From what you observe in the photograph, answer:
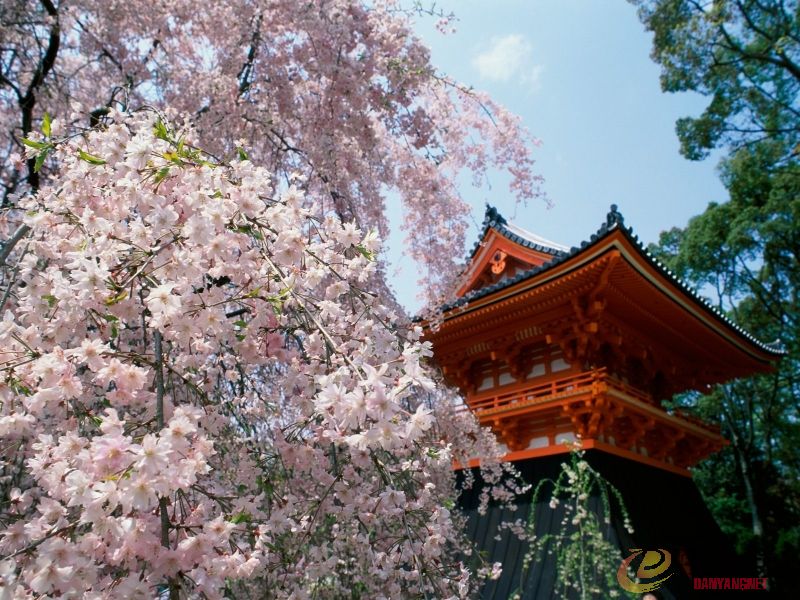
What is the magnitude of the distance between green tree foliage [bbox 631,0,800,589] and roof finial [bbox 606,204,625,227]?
842 cm

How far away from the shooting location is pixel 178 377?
82.6 inches

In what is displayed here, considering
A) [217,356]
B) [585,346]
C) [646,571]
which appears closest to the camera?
[217,356]

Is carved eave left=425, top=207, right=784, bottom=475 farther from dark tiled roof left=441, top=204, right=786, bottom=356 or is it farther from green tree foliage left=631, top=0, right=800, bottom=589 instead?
green tree foliage left=631, top=0, right=800, bottom=589

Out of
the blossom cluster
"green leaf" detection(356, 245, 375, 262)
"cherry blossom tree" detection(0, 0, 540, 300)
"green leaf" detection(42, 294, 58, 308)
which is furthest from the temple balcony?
"green leaf" detection(42, 294, 58, 308)

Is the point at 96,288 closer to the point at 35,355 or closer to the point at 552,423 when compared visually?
the point at 35,355

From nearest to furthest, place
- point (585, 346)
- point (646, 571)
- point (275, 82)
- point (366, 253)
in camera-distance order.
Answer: point (366, 253), point (275, 82), point (646, 571), point (585, 346)

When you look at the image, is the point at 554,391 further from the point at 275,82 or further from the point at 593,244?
the point at 275,82

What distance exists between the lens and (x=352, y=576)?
3.56 m

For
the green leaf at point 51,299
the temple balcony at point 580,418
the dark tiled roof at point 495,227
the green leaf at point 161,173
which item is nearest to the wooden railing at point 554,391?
the temple balcony at point 580,418

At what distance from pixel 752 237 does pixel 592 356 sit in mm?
9594

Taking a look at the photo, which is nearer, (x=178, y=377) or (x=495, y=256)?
(x=178, y=377)

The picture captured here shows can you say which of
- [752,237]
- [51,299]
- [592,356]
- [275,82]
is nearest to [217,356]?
[51,299]

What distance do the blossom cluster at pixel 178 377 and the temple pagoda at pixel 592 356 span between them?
4.05 meters

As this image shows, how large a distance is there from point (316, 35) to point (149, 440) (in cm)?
392
